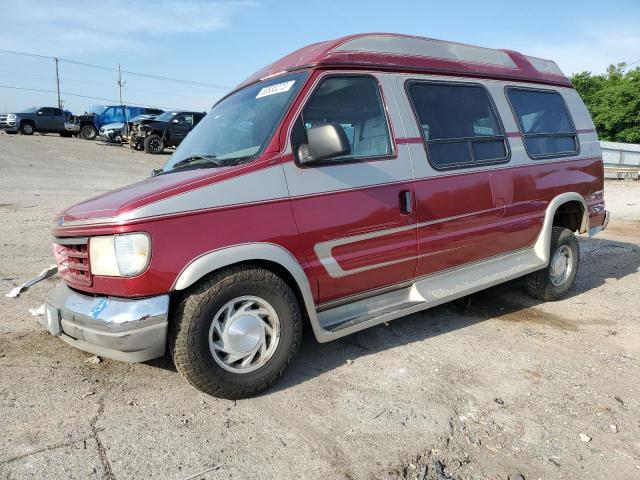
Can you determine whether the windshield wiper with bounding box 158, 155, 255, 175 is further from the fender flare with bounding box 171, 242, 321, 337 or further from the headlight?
the headlight

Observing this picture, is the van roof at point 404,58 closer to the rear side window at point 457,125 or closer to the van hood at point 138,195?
the rear side window at point 457,125

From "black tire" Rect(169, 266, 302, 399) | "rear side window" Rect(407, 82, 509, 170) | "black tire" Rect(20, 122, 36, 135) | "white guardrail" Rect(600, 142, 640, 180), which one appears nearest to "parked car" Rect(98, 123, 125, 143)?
"black tire" Rect(20, 122, 36, 135)

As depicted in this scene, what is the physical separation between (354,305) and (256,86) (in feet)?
5.96

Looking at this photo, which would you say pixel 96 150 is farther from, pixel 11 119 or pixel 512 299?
pixel 512 299

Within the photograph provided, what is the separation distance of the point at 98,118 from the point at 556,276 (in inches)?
1183

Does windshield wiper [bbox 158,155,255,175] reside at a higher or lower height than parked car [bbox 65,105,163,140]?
lower

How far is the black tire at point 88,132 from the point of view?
28266 mm

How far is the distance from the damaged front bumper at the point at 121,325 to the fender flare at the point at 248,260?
0.18 meters

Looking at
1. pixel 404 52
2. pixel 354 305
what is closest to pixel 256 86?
pixel 404 52

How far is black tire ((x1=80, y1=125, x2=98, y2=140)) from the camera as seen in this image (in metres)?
28.3

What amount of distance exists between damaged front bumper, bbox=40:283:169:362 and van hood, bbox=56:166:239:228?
1.57 ft

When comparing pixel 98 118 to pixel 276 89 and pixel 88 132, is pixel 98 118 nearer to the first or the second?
pixel 88 132

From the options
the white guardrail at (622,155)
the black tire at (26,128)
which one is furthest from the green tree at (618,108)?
the black tire at (26,128)

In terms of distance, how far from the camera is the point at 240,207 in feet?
9.49
